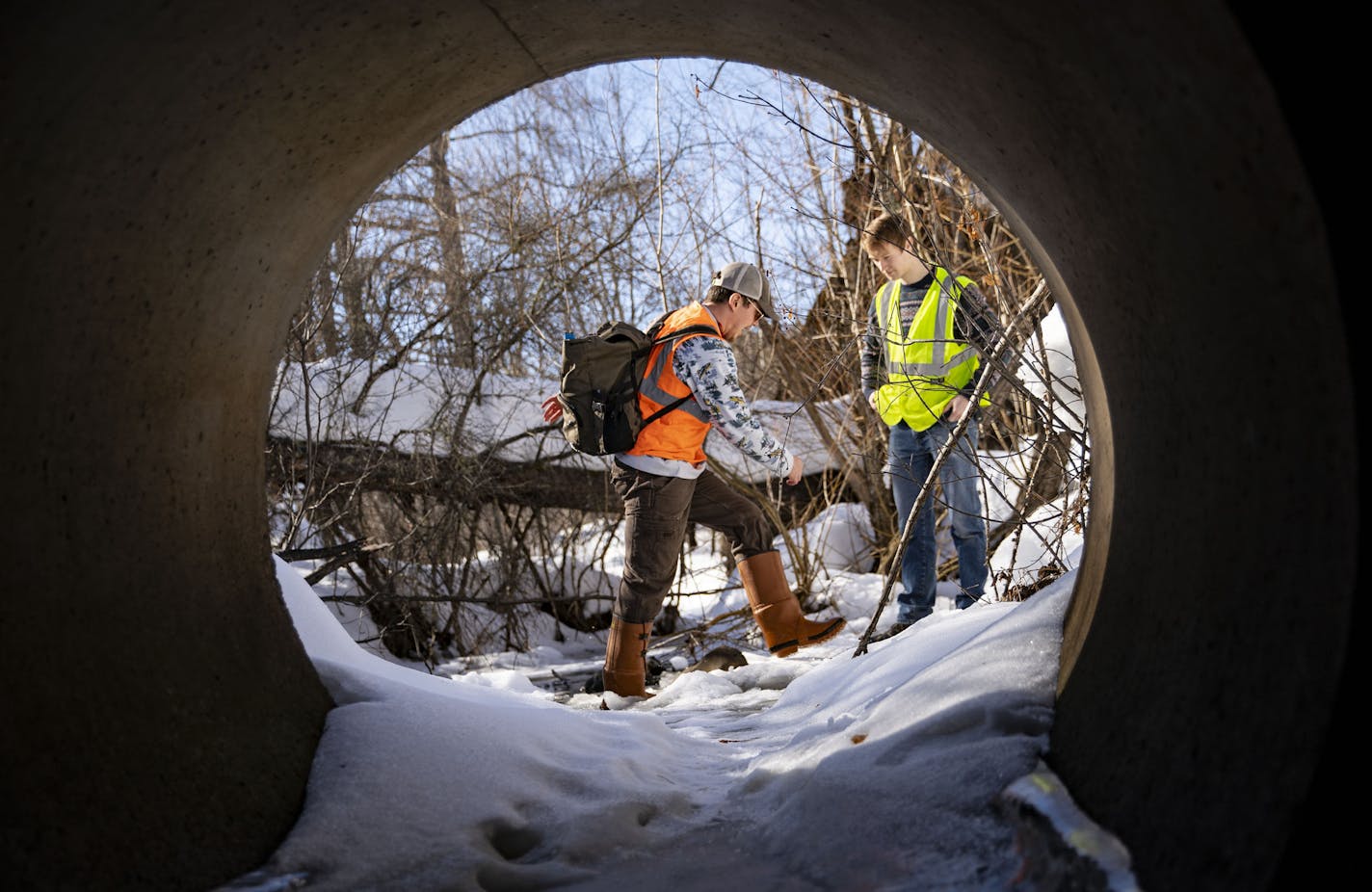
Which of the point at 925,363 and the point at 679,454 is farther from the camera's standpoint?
the point at 925,363

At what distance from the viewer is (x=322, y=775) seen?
2.76 metres

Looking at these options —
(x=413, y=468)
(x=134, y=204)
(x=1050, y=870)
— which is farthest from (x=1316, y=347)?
(x=413, y=468)

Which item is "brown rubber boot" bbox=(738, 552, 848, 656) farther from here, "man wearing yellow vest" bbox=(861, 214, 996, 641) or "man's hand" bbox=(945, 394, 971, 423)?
"man's hand" bbox=(945, 394, 971, 423)

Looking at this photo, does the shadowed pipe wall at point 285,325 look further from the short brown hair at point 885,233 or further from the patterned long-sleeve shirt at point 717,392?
the short brown hair at point 885,233

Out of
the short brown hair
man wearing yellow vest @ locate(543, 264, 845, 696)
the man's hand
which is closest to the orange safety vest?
man wearing yellow vest @ locate(543, 264, 845, 696)

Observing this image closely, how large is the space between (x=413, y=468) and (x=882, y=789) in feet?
23.1

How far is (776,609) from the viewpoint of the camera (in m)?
5.53

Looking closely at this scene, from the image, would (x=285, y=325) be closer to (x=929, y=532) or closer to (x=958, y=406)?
(x=958, y=406)

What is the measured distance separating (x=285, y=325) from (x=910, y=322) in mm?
3303

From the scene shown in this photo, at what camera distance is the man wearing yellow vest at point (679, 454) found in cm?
497

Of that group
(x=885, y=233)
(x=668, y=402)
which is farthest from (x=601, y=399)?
(x=885, y=233)

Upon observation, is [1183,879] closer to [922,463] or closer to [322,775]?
[322,775]

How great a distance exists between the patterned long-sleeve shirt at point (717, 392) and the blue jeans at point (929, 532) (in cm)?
98

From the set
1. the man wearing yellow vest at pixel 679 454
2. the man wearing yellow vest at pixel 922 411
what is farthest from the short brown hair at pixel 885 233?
the man wearing yellow vest at pixel 679 454
